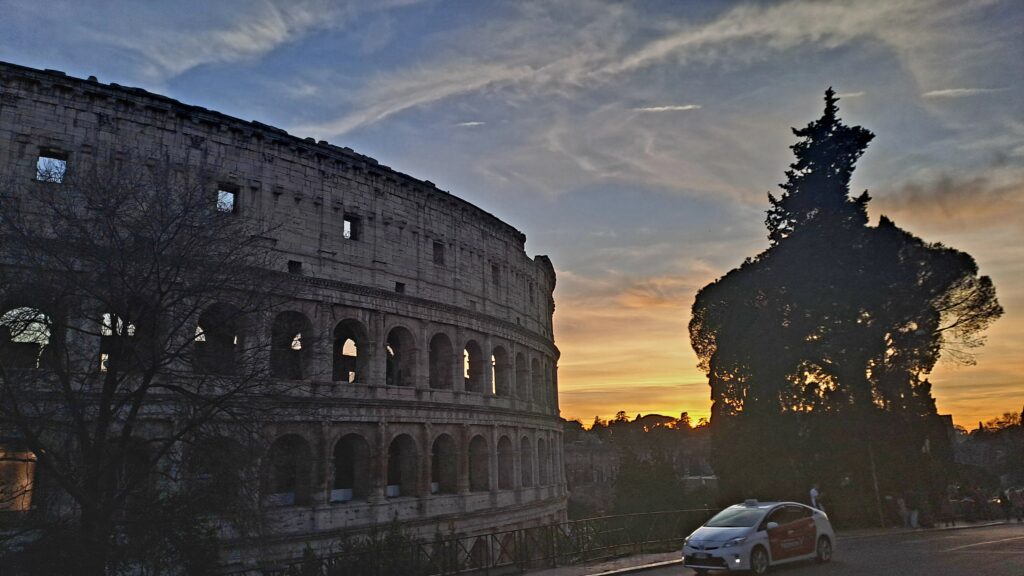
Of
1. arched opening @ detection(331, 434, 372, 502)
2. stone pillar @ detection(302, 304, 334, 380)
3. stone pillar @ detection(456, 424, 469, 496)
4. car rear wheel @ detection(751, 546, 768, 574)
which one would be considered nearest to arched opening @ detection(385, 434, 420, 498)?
arched opening @ detection(331, 434, 372, 502)

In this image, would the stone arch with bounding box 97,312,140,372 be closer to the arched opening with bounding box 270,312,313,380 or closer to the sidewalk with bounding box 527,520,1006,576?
the sidewalk with bounding box 527,520,1006,576

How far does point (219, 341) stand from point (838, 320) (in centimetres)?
2563

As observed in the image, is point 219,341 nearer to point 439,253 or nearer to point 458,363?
point 458,363

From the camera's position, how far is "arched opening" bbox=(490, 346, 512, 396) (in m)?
33.8

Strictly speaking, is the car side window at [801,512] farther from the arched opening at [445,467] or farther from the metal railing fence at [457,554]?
the arched opening at [445,467]

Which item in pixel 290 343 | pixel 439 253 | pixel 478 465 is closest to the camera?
pixel 290 343

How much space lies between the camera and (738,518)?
1367 cm

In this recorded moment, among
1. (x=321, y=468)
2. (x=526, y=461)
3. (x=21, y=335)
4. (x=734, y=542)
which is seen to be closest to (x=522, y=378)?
(x=526, y=461)

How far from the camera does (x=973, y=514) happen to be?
91.9ft

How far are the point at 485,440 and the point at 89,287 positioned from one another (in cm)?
2039

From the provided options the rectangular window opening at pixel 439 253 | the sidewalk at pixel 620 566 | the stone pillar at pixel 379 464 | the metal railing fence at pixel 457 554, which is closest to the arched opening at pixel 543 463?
the rectangular window opening at pixel 439 253

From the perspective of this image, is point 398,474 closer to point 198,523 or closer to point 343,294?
point 343,294

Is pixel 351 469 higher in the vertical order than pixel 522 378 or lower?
lower

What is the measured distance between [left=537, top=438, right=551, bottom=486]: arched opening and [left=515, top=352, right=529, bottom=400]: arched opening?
2.89 meters
